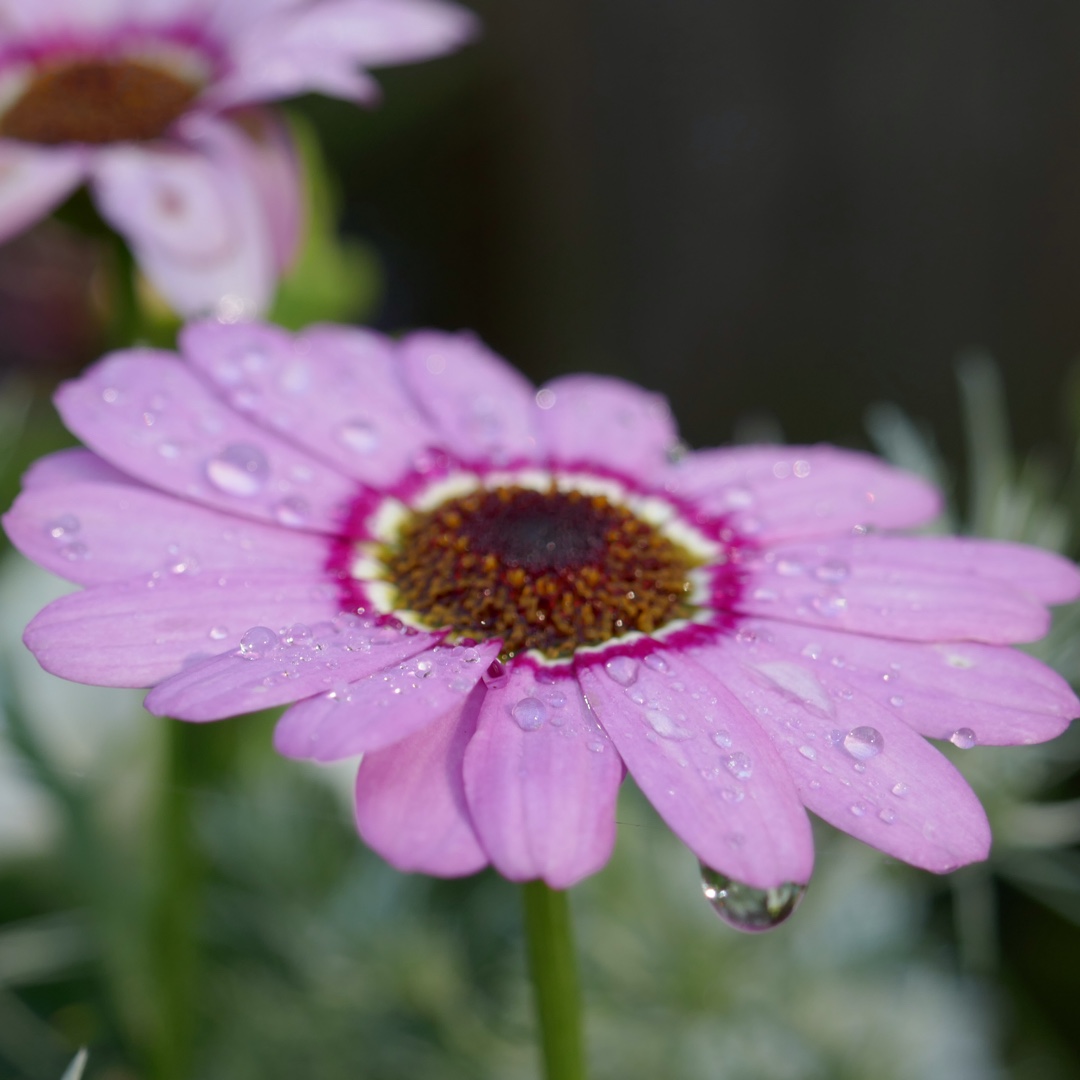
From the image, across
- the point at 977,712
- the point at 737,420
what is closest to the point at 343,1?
the point at 977,712

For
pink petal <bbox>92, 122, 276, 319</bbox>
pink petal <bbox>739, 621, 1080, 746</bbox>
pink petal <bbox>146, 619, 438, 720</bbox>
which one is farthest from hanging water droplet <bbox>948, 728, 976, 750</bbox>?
pink petal <bbox>92, 122, 276, 319</bbox>

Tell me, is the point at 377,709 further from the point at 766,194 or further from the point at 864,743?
the point at 766,194

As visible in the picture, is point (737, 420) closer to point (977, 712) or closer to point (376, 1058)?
point (376, 1058)

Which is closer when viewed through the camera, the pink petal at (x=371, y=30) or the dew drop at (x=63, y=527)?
the dew drop at (x=63, y=527)

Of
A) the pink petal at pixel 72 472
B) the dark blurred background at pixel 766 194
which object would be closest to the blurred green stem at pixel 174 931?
the pink petal at pixel 72 472

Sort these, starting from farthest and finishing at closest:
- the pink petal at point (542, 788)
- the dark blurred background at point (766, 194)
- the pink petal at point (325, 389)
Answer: the dark blurred background at point (766, 194) → the pink petal at point (325, 389) → the pink petal at point (542, 788)

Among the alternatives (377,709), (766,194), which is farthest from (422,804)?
(766,194)

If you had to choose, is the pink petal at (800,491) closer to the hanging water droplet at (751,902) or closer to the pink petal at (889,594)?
the pink petal at (889,594)
